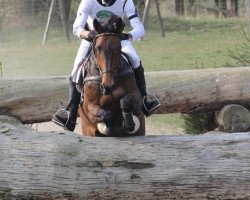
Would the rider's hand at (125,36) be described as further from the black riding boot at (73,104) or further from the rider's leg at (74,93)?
the black riding boot at (73,104)

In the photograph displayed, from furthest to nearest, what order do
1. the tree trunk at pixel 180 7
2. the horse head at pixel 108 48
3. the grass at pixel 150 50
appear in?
the tree trunk at pixel 180 7 → the grass at pixel 150 50 → the horse head at pixel 108 48

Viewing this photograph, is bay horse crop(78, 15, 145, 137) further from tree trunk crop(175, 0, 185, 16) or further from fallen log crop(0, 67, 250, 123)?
tree trunk crop(175, 0, 185, 16)

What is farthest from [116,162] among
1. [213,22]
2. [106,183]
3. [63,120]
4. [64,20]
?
[213,22]

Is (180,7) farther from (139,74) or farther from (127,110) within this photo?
(127,110)

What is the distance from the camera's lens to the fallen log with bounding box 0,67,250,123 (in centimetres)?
775

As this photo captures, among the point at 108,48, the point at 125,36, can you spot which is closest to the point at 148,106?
the point at 125,36

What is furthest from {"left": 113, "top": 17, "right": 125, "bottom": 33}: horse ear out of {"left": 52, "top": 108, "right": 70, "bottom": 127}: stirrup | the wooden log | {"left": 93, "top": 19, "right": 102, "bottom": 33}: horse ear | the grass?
the grass

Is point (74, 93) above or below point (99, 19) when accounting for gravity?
below

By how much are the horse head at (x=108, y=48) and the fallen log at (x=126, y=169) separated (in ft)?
2.03

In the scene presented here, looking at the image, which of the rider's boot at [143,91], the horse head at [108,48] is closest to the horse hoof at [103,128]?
the horse head at [108,48]

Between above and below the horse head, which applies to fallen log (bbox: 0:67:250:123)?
below

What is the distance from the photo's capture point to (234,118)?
27.6 ft

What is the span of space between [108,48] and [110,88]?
335 millimetres

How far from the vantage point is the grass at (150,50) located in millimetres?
15625
